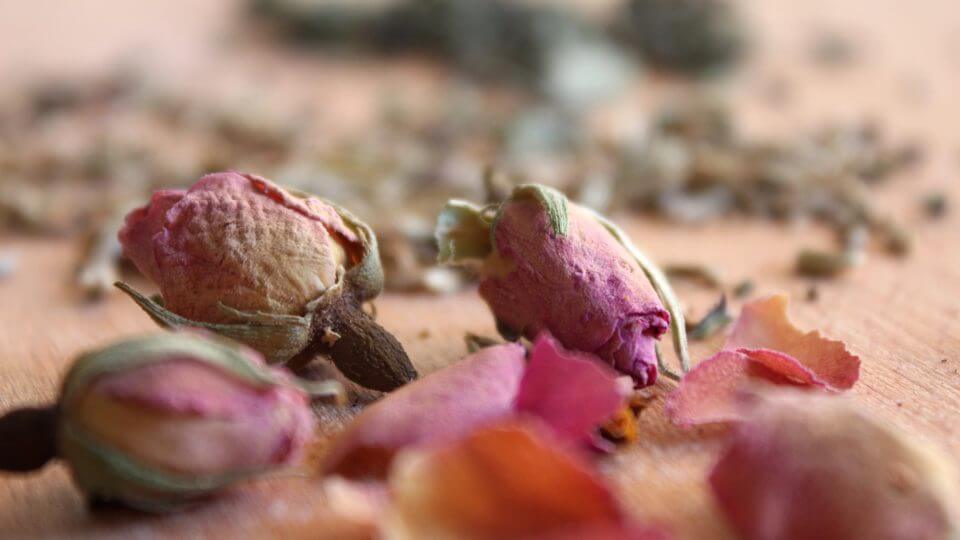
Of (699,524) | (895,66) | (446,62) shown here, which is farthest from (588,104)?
(699,524)

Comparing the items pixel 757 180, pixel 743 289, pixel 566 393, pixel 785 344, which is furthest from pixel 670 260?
pixel 566 393

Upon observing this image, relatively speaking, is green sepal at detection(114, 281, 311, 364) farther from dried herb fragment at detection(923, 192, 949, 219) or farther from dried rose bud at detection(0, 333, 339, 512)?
dried herb fragment at detection(923, 192, 949, 219)

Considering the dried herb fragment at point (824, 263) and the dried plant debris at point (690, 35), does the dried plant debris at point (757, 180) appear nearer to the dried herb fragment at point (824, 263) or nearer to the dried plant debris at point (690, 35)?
the dried herb fragment at point (824, 263)

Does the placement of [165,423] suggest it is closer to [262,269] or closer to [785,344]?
A: [262,269]

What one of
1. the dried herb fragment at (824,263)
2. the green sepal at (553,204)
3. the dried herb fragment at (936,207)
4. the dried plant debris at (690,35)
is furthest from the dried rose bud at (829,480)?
the dried plant debris at (690,35)

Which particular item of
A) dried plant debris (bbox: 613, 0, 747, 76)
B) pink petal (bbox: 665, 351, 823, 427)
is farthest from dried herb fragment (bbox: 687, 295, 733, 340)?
dried plant debris (bbox: 613, 0, 747, 76)

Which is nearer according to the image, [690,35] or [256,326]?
[256,326]
